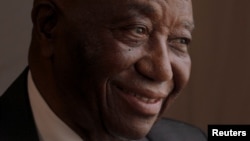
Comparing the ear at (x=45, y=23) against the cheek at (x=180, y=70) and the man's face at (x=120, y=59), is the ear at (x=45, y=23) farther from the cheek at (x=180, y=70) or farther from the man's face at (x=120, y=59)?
the cheek at (x=180, y=70)

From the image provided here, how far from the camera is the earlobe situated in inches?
26.1

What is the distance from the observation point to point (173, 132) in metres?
0.87

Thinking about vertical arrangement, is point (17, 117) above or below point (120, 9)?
below

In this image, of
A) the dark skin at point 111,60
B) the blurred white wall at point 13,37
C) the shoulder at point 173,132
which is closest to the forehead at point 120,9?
the dark skin at point 111,60

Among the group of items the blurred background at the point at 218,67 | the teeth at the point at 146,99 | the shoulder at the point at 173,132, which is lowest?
the blurred background at the point at 218,67

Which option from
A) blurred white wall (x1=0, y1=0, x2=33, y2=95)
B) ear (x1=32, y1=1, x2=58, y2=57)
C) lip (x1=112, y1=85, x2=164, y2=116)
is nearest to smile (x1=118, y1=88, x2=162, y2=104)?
lip (x1=112, y1=85, x2=164, y2=116)

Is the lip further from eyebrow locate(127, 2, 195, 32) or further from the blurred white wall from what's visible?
the blurred white wall

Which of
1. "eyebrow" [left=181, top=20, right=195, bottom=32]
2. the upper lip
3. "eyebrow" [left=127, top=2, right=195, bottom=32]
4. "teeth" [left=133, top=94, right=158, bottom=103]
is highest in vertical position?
"eyebrow" [left=127, top=2, right=195, bottom=32]

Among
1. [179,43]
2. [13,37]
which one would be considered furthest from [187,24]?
[13,37]

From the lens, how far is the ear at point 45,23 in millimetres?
664

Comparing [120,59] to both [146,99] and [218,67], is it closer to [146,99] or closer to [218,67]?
[146,99]

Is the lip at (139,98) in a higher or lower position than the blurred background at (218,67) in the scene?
higher

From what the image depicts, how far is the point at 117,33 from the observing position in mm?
640

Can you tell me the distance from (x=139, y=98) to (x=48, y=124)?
0.13 metres
